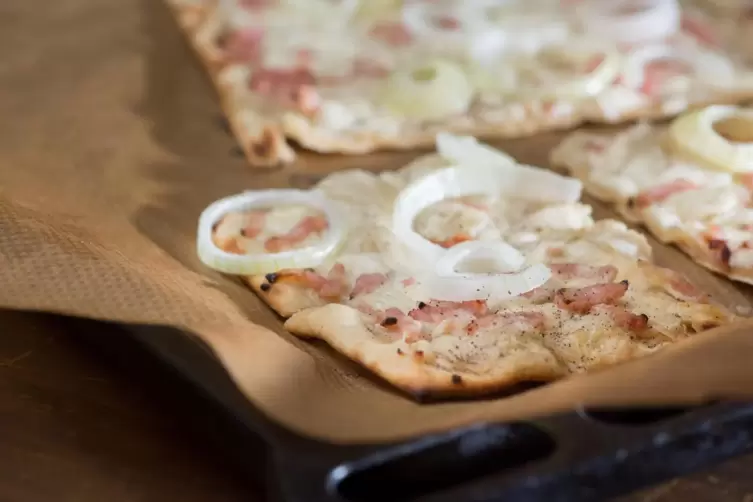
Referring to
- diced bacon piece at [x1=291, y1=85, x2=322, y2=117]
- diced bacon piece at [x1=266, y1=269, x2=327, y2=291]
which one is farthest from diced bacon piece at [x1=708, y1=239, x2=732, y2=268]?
diced bacon piece at [x1=291, y1=85, x2=322, y2=117]

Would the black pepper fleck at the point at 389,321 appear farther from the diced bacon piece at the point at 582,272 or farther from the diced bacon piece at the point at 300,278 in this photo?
the diced bacon piece at the point at 582,272

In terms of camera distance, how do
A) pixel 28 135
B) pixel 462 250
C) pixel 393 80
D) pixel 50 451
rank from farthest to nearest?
pixel 393 80 → pixel 28 135 → pixel 462 250 → pixel 50 451

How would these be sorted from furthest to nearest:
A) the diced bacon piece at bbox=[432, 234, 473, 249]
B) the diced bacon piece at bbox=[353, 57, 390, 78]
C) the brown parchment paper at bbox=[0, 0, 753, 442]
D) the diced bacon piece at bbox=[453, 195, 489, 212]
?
the diced bacon piece at bbox=[353, 57, 390, 78], the diced bacon piece at bbox=[453, 195, 489, 212], the diced bacon piece at bbox=[432, 234, 473, 249], the brown parchment paper at bbox=[0, 0, 753, 442]

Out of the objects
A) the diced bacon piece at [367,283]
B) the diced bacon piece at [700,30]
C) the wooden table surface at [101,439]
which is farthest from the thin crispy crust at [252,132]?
the diced bacon piece at [700,30]

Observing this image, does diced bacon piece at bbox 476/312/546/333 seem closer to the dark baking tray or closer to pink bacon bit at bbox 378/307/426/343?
pink bacon bit at bbox 378/307/426/343

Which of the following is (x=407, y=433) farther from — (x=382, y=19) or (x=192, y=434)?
(x=382, y=19)

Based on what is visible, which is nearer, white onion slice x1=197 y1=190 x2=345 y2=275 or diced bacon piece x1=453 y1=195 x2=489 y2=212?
white onion slice x1=197 y1=190 x2=345 y2=275

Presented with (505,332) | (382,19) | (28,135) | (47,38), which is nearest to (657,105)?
(382,19)
